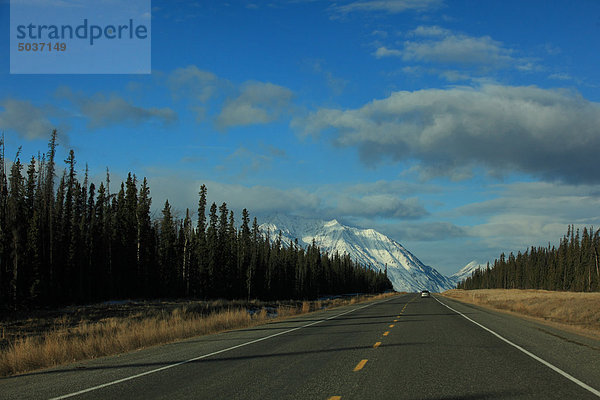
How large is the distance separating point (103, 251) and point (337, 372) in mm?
61489

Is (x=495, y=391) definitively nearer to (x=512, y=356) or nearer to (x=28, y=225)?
(x=512, y=356)

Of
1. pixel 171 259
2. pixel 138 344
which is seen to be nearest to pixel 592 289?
pixel 171 259

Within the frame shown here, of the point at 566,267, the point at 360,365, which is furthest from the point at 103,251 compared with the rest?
the point at 566,267

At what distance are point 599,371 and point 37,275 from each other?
52042 mm

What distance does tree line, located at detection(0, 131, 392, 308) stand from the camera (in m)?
49.0

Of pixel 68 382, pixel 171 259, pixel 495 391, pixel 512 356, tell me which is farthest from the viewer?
pixel 171 259

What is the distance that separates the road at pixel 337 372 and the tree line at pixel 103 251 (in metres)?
41.2

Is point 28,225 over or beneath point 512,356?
over

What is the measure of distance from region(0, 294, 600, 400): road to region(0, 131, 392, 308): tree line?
135 ft

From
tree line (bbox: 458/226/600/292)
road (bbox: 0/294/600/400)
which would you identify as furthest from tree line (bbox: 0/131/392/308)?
tree line (bbox: 458/226/600/292)

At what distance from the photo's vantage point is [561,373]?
1007cm

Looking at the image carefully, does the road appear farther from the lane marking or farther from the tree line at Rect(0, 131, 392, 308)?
the tree line at Rect(0, 131, 392, 308)

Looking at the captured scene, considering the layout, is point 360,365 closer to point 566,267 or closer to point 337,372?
point 337,372

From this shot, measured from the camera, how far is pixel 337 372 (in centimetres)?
1011
